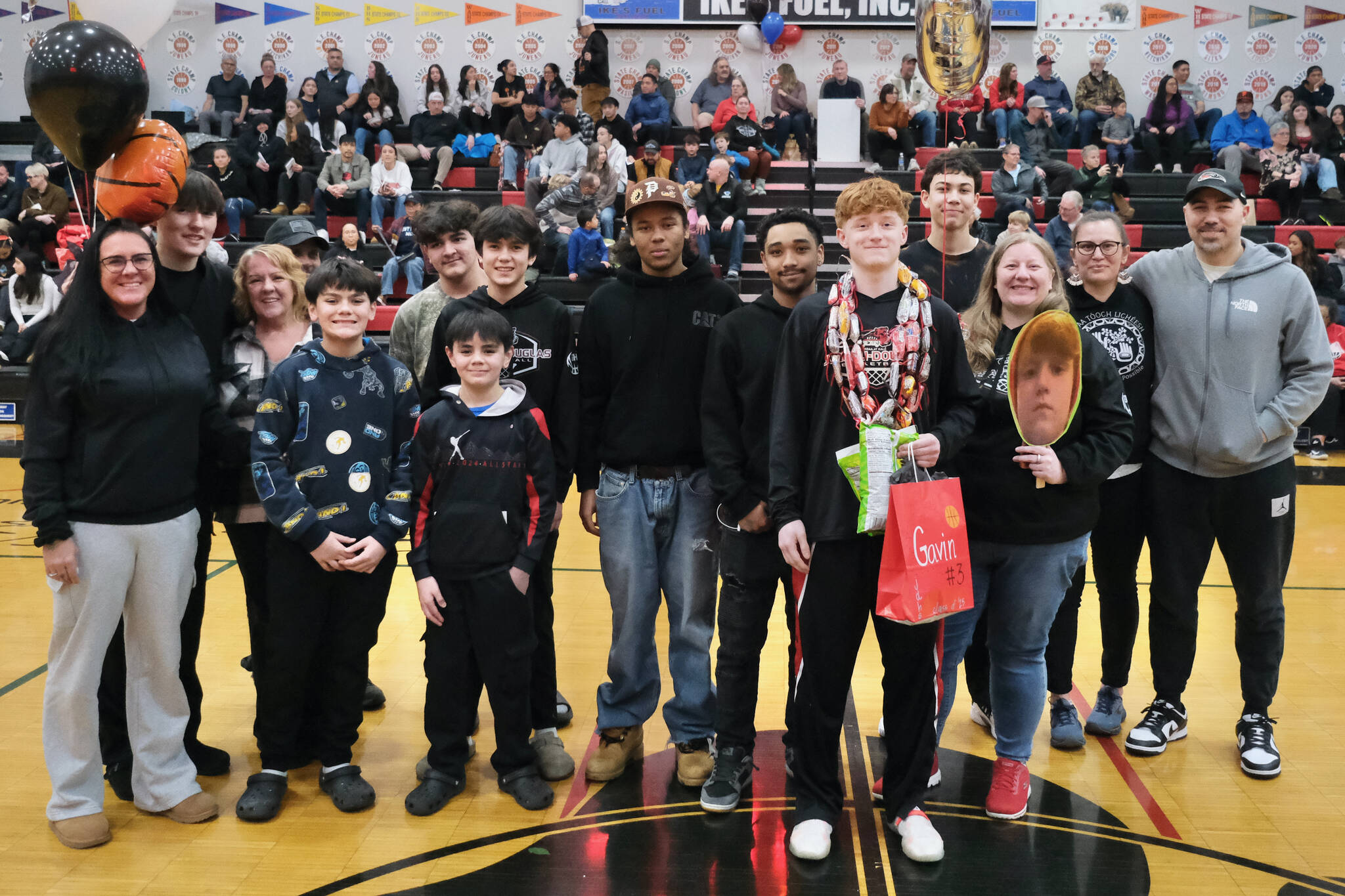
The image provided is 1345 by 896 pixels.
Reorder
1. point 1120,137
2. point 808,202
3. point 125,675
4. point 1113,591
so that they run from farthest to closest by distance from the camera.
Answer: point 1120,137 < point 808,202 < point 1113,591 < point 125,675

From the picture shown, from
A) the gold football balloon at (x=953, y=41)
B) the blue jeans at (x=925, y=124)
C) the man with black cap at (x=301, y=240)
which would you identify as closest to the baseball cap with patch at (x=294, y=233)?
the man with black cap at (x=301, y=240)

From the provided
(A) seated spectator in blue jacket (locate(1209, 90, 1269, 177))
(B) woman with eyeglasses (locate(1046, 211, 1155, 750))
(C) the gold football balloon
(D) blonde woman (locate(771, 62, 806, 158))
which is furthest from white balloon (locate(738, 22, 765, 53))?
(B) woman with eyeglasses (locate(1046, 211, 1155, 750))

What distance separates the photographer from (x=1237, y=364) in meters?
3.22

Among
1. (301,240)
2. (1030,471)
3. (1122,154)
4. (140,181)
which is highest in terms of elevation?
(1122,154)

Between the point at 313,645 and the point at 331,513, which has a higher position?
the point at 331,513

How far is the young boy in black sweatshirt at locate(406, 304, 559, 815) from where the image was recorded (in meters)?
2.94

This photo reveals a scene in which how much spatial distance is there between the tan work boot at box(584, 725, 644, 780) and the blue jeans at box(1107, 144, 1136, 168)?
12.3 meters

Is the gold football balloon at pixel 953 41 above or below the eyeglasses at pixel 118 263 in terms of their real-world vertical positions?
above

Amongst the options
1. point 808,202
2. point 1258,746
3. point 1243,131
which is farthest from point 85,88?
point 1243,131

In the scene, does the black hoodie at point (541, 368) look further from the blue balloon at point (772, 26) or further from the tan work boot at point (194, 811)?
the blue balloon at point (772, 26)

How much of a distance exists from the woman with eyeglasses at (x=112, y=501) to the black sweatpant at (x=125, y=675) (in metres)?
0.16

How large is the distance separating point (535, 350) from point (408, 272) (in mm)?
8471

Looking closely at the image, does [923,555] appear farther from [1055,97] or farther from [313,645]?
[1055,97]

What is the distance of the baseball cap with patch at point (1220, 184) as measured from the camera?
127 inches
